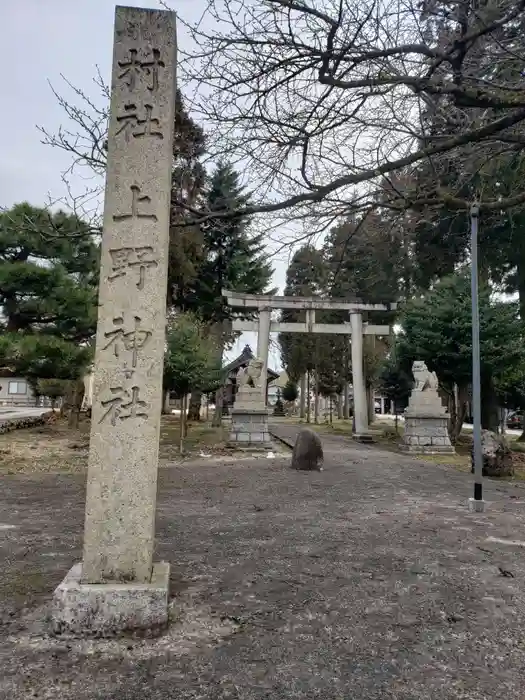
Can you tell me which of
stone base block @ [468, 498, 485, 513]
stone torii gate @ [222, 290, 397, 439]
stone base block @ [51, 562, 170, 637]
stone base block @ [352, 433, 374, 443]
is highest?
stone torii gate @ [222, 290, 397, 439]

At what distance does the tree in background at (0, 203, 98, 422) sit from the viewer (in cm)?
1223

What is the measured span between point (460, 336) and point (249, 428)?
6.47 meters

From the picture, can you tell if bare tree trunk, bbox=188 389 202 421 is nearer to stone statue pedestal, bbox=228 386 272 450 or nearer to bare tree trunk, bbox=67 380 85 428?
bare tree trunk, bbox=67 380 85 428

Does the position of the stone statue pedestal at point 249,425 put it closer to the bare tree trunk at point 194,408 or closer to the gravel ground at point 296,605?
the gravel ground at point 296,605

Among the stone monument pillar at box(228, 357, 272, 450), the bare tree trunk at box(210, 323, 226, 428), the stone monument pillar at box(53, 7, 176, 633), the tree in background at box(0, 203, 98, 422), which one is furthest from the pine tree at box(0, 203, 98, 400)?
the bare tree trunk at box(210, 323, 226, 428)

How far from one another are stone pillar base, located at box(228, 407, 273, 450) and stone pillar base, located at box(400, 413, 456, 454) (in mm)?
3771

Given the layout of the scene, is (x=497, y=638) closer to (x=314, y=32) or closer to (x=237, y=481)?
(x=314, y=32)

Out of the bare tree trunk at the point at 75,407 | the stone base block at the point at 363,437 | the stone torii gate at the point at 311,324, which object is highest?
the stone torii gate at the point at 311,324

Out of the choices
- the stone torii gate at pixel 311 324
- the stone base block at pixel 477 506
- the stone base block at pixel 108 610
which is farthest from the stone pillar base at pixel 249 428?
the stone base block at pixel 108 610

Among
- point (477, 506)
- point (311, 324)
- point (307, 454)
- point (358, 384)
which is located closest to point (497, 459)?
point (307, 454)

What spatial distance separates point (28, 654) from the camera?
2.67m

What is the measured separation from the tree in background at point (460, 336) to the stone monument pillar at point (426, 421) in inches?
58.4

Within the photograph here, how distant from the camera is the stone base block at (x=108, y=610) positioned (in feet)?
9.41

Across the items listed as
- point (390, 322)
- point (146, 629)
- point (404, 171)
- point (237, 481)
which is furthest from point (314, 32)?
point (390, 322)
